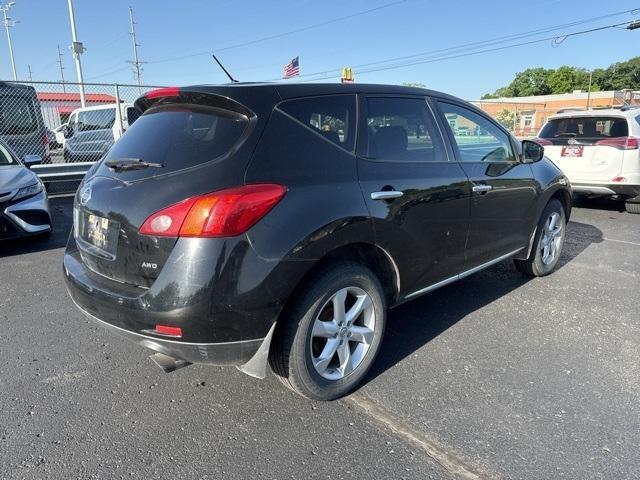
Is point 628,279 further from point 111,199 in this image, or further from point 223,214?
point 111,199

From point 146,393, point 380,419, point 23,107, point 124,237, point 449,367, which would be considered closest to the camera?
point 124,237

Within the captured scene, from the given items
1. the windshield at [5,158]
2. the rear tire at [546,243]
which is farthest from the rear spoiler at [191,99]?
the windshield at [5,158]

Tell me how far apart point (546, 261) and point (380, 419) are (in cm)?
295

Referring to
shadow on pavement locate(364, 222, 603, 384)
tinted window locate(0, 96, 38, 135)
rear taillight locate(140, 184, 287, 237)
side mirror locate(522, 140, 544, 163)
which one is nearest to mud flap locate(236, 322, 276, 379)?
rear taillight locate(140, 184, 287, 237)

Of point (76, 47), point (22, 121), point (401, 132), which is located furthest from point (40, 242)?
point (76, 47)

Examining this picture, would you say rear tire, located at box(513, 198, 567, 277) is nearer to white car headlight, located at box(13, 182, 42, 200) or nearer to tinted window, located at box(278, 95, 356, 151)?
tinted window, located at box(278, 95, 356, 151)

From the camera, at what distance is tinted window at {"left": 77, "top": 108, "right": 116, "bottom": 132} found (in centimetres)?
1212

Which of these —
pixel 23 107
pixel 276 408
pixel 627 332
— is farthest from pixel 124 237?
pixel 23 107

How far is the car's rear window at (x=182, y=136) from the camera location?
2363mm

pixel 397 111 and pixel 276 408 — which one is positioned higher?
pixel 397 111

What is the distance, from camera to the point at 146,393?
109 inches

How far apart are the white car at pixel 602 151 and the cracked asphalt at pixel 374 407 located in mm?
4172

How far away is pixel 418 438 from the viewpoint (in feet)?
7.88

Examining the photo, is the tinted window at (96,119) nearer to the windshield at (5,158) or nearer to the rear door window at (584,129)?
the windshield at (5,158)
